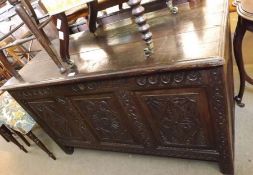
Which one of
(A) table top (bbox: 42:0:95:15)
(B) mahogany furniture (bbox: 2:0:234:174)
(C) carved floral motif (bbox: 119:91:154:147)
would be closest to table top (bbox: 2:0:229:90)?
(B) mahogany furniture (bbox: 2:0:234:174)

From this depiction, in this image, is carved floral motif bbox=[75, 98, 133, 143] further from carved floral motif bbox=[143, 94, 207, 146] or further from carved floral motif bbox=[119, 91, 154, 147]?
carved floral motif bbox=[143, 94, 207, 146]

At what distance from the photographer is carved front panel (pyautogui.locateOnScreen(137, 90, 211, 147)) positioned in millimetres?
1041

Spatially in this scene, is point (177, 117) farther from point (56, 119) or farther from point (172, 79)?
point (56, 119)

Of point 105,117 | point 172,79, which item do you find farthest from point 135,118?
point 172,79

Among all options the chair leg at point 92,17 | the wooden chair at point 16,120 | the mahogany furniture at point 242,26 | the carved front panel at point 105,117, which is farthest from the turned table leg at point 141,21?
the wooden chair at point 16,120

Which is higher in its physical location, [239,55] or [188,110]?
[188,110]

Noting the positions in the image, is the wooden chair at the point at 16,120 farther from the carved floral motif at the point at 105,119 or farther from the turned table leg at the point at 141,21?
the turned table leg at the point at 141,21

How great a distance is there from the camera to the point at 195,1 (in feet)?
4.28

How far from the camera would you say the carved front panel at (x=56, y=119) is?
147 centimetres

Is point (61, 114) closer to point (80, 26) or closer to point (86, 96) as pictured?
point (86, 96)

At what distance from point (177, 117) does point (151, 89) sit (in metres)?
0.20

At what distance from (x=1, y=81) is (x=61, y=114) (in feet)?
7.08


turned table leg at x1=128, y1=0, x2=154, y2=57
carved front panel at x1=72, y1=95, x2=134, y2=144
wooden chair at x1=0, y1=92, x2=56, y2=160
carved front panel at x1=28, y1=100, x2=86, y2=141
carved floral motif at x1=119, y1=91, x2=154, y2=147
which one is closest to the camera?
turned table leg at x1=128, y1=0, x2=154, y2=57

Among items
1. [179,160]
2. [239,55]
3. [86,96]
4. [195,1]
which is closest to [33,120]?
[86,96]
